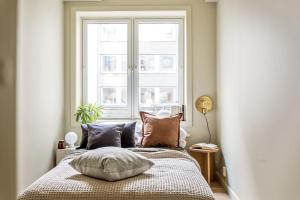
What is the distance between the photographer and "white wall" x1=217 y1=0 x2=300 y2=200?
1.75m

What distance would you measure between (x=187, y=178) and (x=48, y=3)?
253cm

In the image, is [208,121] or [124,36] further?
[124,36]

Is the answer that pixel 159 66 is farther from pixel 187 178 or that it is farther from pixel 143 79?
pixel 187 178

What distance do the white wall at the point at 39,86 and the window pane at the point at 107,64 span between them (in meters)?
0.47

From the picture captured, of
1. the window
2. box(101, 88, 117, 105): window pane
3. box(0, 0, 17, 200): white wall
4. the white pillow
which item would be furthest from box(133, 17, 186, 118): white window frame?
the white pillow

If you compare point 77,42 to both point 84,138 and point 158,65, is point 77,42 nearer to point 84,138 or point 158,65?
point 158,65

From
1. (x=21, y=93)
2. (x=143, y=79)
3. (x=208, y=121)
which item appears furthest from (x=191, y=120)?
A: (x=21, y=93)

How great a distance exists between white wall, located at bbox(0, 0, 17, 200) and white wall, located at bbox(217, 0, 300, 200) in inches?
79.7

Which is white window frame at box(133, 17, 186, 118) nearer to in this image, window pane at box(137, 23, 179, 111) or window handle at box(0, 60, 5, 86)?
window pane at box(137, 23, 179, 111)

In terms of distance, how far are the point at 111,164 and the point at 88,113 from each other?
1.89m

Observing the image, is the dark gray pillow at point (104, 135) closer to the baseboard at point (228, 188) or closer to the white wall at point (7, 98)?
the white wall at point (7, 98)

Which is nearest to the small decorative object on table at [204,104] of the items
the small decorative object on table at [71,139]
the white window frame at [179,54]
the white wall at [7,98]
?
the white window frame at [179,54]

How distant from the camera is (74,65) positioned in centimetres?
398

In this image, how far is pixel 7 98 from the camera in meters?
2.67
